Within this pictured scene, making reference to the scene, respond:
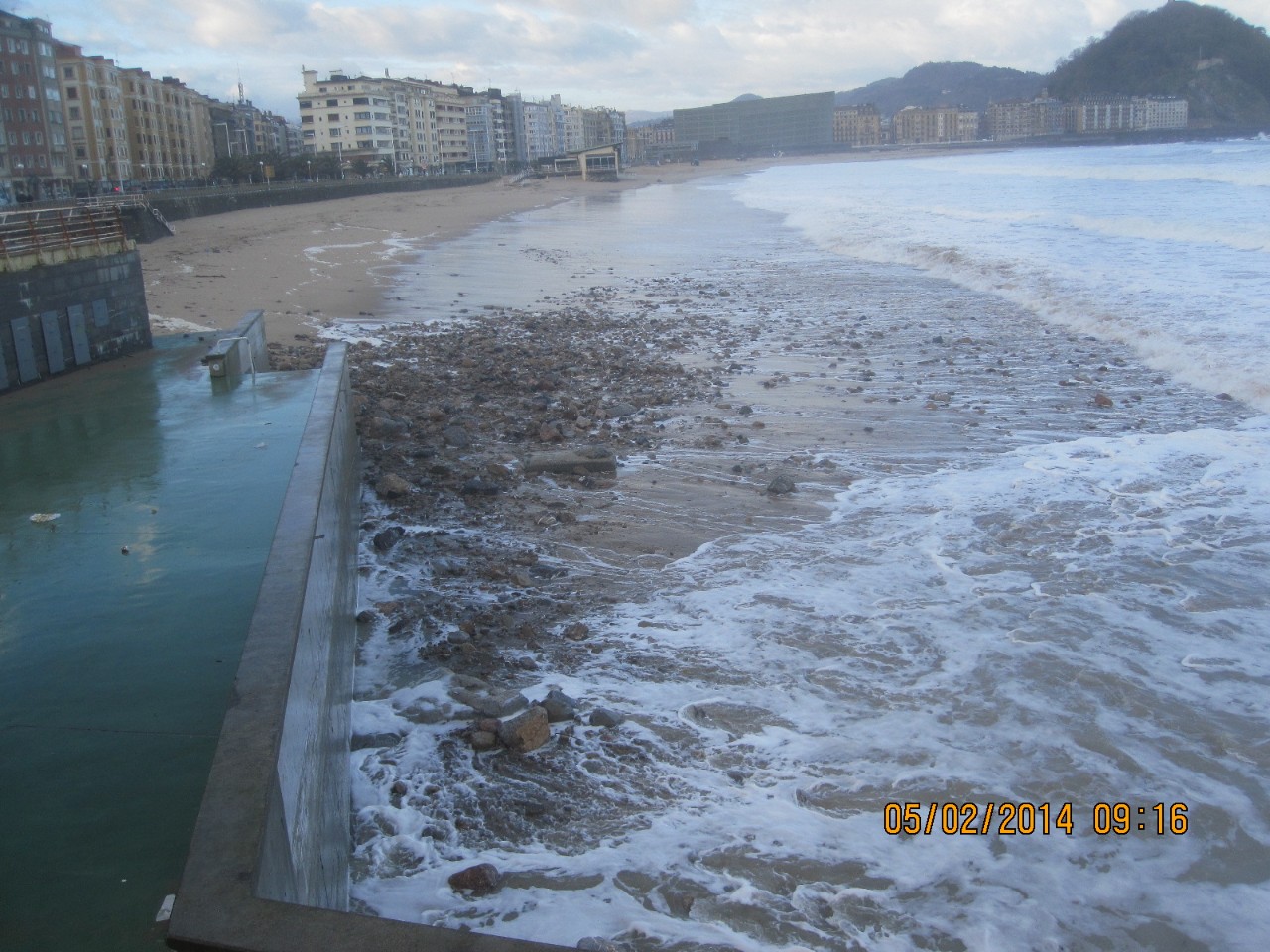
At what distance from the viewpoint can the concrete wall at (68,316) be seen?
999 centimetres

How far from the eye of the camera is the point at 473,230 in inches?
1578

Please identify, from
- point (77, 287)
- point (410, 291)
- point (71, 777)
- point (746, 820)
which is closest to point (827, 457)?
point (746, 820)

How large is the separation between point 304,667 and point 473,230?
38.4 m

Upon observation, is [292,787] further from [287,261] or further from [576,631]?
[287,261]

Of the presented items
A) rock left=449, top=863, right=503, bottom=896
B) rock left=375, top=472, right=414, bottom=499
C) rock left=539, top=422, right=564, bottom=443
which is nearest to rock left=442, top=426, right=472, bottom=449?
rock left=539, top=422, right=564, bottom=443

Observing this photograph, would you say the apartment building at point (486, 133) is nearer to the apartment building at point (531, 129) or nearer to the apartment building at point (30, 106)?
the apartment building at point (531, 129)

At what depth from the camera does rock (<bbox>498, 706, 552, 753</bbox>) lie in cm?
452

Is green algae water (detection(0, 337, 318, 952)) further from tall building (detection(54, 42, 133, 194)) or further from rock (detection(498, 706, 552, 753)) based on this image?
tall building (detection(54, 42, 133, 194))

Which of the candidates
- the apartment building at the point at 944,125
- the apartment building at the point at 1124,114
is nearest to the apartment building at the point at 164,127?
the apartment building at the point at 1124,114

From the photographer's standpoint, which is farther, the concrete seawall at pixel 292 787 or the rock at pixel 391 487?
the rock at pixel 391 487

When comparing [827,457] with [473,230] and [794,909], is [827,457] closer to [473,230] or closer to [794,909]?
[794,909]

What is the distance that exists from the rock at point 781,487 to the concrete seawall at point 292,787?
3.70 m
